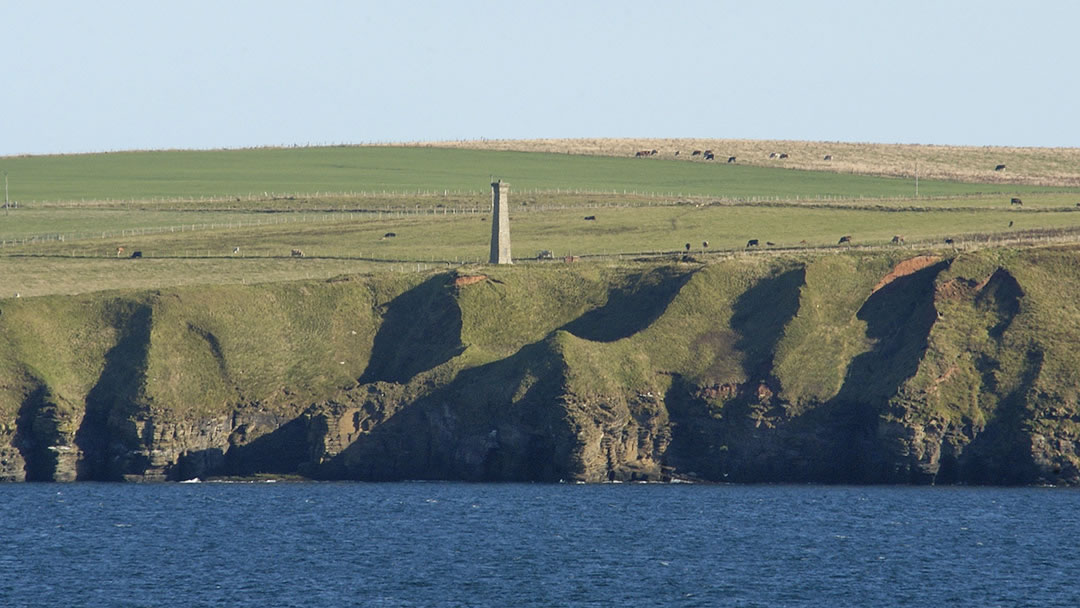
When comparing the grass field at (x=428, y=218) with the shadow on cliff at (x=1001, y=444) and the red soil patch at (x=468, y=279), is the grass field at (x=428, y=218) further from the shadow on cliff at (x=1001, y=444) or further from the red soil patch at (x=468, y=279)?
the shadow on cliff at (x=1001, y=444)

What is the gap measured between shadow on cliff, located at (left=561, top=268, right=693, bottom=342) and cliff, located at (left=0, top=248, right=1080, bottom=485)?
47 centimetres

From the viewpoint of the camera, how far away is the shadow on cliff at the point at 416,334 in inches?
4437

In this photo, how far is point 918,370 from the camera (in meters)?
103

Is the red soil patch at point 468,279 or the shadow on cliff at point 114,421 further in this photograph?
the red soil patch at point 468,279

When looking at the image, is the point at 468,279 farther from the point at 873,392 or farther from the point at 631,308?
the point at 873,392

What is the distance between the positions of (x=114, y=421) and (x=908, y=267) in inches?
2147

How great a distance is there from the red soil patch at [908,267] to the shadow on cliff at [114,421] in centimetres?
5027

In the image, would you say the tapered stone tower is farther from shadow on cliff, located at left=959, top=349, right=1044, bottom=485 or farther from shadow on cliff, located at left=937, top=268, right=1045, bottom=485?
shadow on cliff, located at left=959, top=349, right=1044, bottom=485

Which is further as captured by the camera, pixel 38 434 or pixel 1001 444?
pixel 38 434

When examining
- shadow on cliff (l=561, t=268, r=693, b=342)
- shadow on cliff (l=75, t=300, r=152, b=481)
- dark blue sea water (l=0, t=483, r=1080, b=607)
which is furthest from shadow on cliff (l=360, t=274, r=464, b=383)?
shadow on cliff (l=75, t=300, r=152, b=481)

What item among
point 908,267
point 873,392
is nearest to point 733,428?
point 873,392

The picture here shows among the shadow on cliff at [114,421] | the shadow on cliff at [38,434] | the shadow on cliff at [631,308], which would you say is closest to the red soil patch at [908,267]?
the shadow on cliff at [631,308]

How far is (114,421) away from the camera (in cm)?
10612

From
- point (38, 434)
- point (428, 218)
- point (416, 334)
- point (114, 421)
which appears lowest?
point (38, 434)
